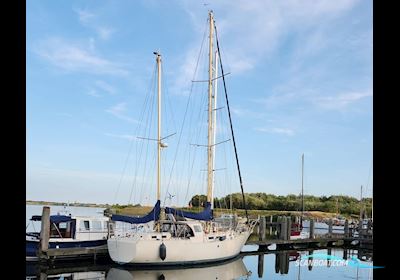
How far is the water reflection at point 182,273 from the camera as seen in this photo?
16.8m

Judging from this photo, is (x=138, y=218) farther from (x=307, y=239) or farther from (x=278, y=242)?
(x=307, y=239)

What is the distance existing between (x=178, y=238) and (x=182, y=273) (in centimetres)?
177

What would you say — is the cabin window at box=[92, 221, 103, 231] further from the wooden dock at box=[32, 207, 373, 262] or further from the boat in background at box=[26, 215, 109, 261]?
the wooden dock at box=[32, 207, 373, 262]

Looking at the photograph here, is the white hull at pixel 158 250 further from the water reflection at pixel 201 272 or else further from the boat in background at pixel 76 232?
the boat in background at pixel 76 232

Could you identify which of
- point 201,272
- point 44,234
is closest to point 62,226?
point 44,234

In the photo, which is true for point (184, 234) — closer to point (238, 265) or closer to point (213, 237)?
point (213, 237)

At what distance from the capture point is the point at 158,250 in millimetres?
18328

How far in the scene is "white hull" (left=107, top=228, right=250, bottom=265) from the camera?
18.0 m

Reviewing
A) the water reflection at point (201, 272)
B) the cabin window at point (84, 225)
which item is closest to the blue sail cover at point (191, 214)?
the water reflection at point (201, 272)

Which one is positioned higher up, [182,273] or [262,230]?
[262,230]
